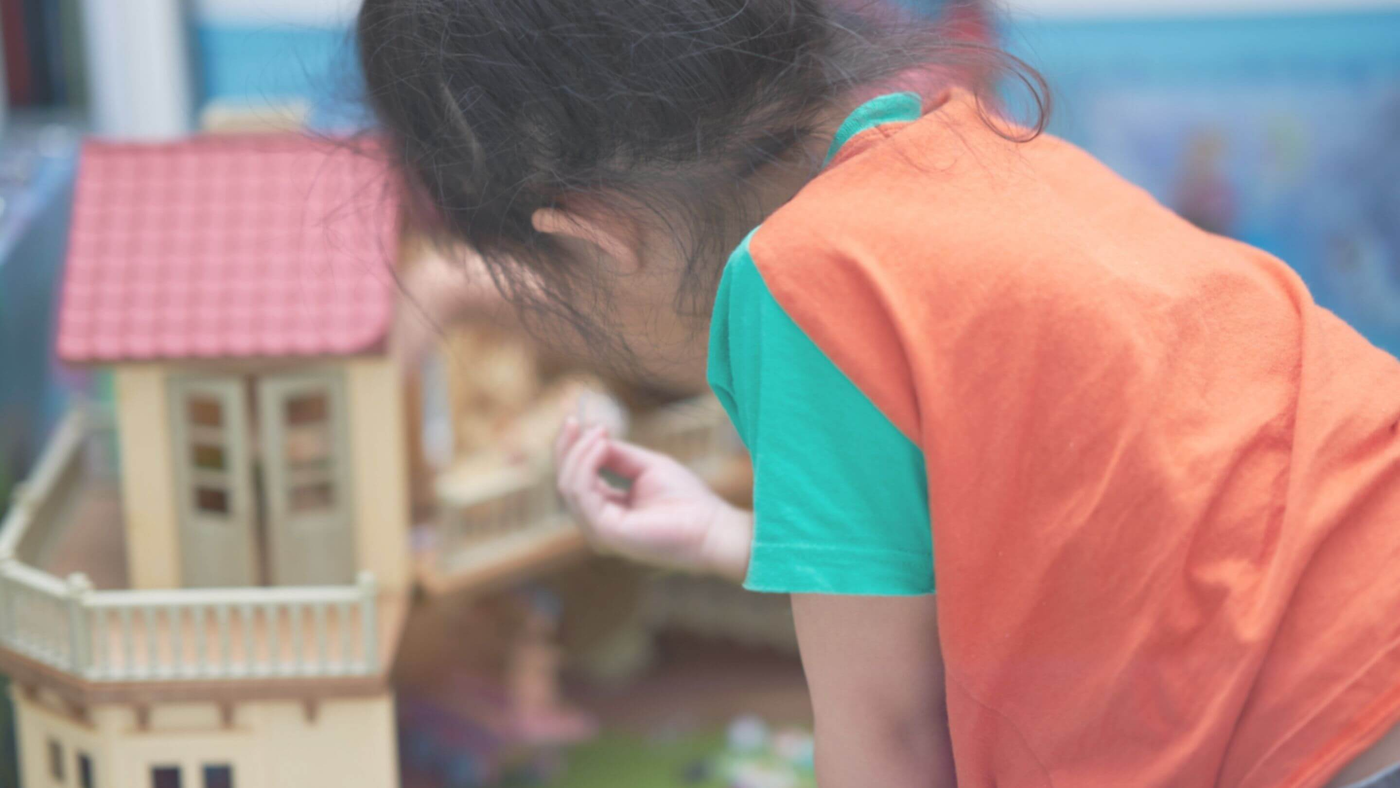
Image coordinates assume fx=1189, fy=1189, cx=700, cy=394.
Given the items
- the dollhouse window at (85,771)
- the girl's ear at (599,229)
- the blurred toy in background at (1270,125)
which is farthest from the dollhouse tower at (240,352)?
the blurred toy in background at (1270,125)

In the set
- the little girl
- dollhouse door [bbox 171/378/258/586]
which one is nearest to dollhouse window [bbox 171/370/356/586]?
dollhouse door [bbox 171/378/258/586]

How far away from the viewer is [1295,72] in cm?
117

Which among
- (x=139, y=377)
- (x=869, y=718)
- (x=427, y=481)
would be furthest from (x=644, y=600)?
(x=869, y=718)

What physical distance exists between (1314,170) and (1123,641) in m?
1.02

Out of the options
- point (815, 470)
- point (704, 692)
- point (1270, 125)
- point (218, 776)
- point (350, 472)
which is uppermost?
point (815, 470)

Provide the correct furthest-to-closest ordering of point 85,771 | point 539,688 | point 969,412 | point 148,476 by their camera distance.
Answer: point 539,688 < point 148,476 < point 85,771 < point 969,412

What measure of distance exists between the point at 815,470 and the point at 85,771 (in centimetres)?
48

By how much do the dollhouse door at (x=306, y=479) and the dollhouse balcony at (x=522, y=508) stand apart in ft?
0.28

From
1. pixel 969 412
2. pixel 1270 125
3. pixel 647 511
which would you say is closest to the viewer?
pixel 969 412

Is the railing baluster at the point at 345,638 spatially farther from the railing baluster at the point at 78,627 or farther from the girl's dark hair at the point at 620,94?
the girl's dark hair at the point at 620,94

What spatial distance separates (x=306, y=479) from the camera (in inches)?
29.1

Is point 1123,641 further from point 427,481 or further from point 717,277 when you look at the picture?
point 427,481

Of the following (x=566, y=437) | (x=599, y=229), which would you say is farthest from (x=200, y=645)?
(x=599, y=229)

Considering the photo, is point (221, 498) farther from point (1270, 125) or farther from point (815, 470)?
point (1270, 125)
